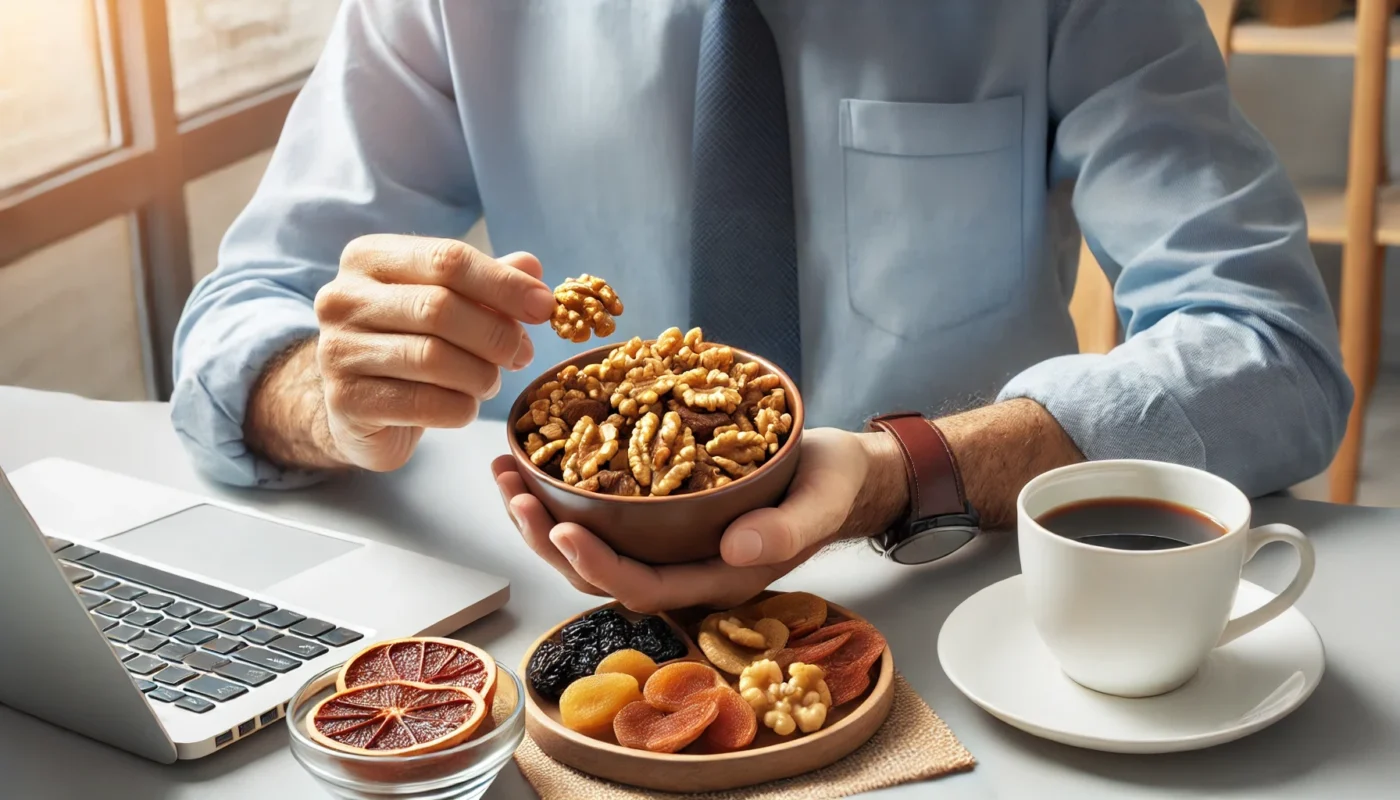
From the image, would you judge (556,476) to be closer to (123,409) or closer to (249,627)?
(249,627)

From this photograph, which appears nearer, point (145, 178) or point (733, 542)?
point (733, 542)

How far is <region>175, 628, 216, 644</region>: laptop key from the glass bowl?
0.20 meters

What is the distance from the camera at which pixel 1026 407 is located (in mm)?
1158

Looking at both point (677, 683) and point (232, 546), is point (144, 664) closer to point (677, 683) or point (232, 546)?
point (232, 546)

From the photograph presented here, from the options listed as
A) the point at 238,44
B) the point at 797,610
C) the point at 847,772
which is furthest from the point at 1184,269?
the point at 238,44

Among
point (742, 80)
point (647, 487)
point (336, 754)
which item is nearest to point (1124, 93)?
point (742, 80)

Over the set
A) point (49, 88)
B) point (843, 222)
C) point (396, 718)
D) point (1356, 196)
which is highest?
point (49, 88)

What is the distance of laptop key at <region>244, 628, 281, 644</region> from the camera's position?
2.96ft

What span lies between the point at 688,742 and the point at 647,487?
187 millimetres

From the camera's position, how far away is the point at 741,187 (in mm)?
1381

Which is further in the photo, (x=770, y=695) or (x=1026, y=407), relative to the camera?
(x=1026, y=407)

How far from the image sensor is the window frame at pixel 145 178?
2.25m

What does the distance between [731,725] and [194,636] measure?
385 millimetres

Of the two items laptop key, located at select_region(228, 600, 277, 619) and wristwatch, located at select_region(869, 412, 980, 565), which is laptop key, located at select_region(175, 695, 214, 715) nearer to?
laptop key, located at select_region(228, 600, 277, 619)
